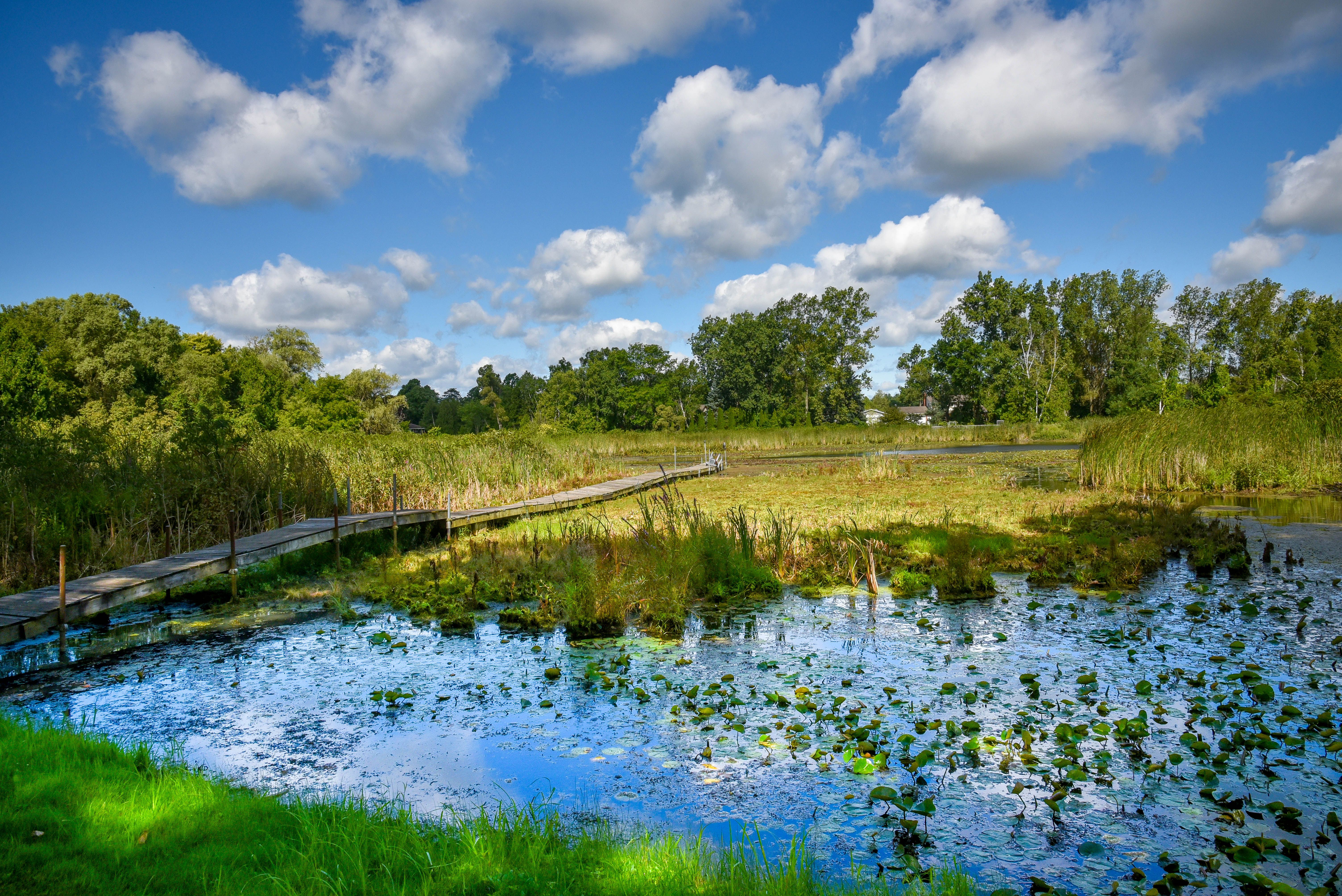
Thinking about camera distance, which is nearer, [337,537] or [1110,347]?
[337,537]

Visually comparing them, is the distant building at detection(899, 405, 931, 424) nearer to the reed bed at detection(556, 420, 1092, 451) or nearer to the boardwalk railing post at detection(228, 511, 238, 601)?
the reed bed at detection(556, 420, 1092, 451)

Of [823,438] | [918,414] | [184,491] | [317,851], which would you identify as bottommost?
[317,851]

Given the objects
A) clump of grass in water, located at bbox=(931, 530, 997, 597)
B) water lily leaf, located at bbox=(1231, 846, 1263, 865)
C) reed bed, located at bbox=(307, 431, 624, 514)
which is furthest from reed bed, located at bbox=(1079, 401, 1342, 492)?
water lily leaf, located at bbox=(1231, 846, 1263, 865)

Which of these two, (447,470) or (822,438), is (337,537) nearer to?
(447,470)

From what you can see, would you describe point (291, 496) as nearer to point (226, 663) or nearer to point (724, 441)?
point (226, 663)

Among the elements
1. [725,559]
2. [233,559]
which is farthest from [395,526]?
[725,559]

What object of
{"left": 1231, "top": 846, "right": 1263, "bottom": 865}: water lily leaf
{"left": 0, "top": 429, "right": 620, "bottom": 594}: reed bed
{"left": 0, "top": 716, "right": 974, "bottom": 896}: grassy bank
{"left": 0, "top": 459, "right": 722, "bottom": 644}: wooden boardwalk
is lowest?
{"left": 1231, "top": 846, "right": 1263, "bottom": 865}: water lily leaf

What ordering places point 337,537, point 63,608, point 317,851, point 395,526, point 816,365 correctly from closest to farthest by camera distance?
point 317,851
point 63,608
point 337,537
point 395,526
point 816,365

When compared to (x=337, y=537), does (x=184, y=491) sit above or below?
above

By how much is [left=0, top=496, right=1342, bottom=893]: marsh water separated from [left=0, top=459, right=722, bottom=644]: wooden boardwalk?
1.56ft

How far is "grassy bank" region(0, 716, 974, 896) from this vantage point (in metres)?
2.88

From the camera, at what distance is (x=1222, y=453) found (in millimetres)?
17359

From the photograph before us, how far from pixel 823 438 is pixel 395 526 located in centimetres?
3697

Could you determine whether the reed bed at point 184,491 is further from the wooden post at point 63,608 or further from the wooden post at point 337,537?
the wooden post at point 63,608
